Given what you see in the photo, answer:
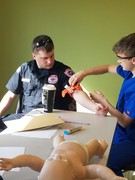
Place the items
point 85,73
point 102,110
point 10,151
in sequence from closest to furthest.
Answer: point 10,151
point 102,110
point 85,73

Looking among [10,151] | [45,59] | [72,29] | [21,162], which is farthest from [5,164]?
[72,29]

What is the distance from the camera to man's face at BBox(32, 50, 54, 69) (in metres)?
2.05

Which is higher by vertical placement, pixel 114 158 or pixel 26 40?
pixel 26 40

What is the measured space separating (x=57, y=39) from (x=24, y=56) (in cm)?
41

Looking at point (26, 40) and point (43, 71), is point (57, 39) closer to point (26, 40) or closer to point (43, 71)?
point (26, 40)

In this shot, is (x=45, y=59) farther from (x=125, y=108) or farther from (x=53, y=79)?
(x=125, y=108)

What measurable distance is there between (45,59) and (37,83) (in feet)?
0.65

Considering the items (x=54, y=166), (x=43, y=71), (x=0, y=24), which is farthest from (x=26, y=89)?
(x=54, y=166)

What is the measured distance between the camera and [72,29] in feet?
9.82

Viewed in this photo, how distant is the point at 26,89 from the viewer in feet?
7.18

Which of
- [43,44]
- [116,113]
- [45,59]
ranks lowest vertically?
[116,113]

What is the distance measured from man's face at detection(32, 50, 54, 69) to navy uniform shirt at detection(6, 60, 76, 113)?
46mm

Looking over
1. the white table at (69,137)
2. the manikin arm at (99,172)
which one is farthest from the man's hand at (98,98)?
the manikin arm at (99,172)

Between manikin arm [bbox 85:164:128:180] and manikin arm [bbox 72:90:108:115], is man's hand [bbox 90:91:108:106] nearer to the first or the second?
manikin arm [bbox 72:90:108:115]
